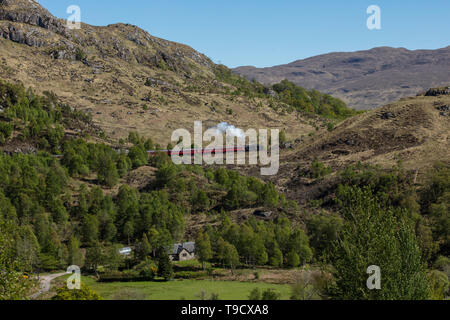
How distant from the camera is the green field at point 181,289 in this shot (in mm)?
38844

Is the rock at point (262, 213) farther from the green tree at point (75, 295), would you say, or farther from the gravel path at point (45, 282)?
the green tree at point (75, 295)

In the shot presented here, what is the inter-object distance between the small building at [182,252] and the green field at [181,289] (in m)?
7.89

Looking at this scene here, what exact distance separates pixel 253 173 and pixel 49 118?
1965 inches

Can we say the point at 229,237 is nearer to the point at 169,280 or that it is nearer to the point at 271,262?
the point at 271,262

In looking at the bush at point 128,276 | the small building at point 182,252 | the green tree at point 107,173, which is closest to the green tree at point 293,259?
the small building at point 182,252

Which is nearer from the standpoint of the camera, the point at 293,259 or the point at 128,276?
the point at 128,276

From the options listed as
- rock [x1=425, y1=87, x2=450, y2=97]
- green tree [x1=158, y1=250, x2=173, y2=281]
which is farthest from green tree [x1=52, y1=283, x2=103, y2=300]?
rock [x1=425, y1=87, x2=450, y2=97]

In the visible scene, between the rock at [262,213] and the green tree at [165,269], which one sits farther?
the rock at [262,213]

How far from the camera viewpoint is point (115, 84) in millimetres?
149625

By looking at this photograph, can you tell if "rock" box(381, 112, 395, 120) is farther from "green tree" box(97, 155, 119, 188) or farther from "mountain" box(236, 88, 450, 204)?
"green tree" box(97, 155, 119, 188)

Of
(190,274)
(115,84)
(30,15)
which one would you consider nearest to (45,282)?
(190,274)

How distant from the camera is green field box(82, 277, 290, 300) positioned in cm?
3884

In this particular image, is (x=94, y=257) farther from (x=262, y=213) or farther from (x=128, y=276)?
(x=262, y=213)

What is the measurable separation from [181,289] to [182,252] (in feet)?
43.4
